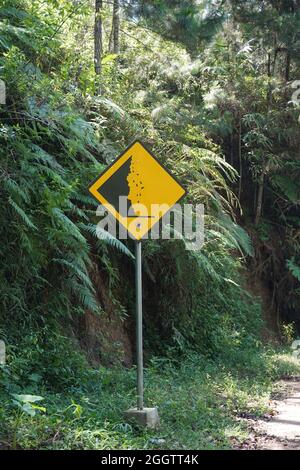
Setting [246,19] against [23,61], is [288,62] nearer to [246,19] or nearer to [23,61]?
[246,19]

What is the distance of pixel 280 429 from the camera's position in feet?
23.9

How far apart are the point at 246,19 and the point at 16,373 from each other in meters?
11.1

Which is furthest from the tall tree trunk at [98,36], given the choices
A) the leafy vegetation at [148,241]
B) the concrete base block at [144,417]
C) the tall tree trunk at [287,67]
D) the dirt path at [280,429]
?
the concrete base block at [144,417]

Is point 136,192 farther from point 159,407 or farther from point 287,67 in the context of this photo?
point 287,67

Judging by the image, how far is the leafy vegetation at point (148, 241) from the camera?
7375 mm

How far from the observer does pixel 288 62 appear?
15602mm

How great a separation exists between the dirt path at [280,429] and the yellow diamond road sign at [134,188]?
2.52 metres

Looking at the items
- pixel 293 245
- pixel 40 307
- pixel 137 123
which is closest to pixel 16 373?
pixel 40 307

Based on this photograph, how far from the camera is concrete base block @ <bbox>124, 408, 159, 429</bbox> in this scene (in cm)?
645

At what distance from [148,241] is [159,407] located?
147 inches

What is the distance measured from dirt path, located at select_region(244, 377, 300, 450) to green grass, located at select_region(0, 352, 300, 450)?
0.16m

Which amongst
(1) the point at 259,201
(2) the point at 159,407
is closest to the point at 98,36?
(1) the point at 259,201

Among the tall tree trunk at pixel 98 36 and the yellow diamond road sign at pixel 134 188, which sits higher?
the tall tree trunk at pixel 98 36

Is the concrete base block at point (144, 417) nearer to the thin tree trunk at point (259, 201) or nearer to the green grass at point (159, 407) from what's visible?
the green grass at point (159, 407)
